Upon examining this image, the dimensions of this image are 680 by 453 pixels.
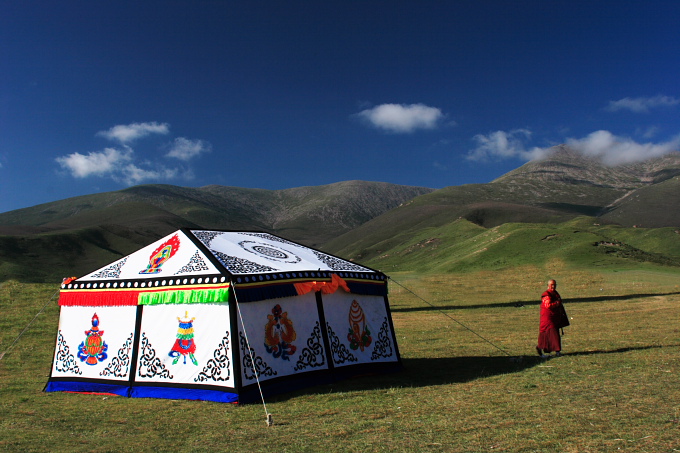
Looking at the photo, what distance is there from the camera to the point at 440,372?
1055cm

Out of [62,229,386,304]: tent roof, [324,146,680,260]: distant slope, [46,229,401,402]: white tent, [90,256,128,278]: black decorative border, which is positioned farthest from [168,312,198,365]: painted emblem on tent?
[324,146,680,260]: distant slope

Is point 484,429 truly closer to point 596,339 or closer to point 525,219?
point 596,339

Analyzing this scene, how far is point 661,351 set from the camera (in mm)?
11211

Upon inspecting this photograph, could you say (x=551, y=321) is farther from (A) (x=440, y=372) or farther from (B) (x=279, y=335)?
(B) (x=279, y=335)

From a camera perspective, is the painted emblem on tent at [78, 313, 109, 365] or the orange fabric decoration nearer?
the orange fabric decoration

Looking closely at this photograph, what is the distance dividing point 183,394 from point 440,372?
5.13 metres

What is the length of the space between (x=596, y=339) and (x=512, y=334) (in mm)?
2668

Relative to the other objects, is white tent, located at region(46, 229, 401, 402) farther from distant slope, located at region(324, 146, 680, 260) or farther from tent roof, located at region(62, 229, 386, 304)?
distant slope, located at region(324, 146, 680, 260)

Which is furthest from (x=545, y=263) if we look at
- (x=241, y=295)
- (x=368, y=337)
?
(x=241, y=295)

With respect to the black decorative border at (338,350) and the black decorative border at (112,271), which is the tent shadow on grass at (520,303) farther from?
the black decorative border at (112,271)

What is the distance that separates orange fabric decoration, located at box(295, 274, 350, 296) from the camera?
9570mm

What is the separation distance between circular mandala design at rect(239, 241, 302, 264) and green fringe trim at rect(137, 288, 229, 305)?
1969 mm

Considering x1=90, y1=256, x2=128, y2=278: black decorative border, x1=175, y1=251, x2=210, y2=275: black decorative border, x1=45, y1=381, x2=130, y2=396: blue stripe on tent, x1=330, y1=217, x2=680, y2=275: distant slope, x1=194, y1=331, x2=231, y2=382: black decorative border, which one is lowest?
x1=45, y1=381, x2=130, y2=396: blue stripe on tent

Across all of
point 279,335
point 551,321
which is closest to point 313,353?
point 279,335
